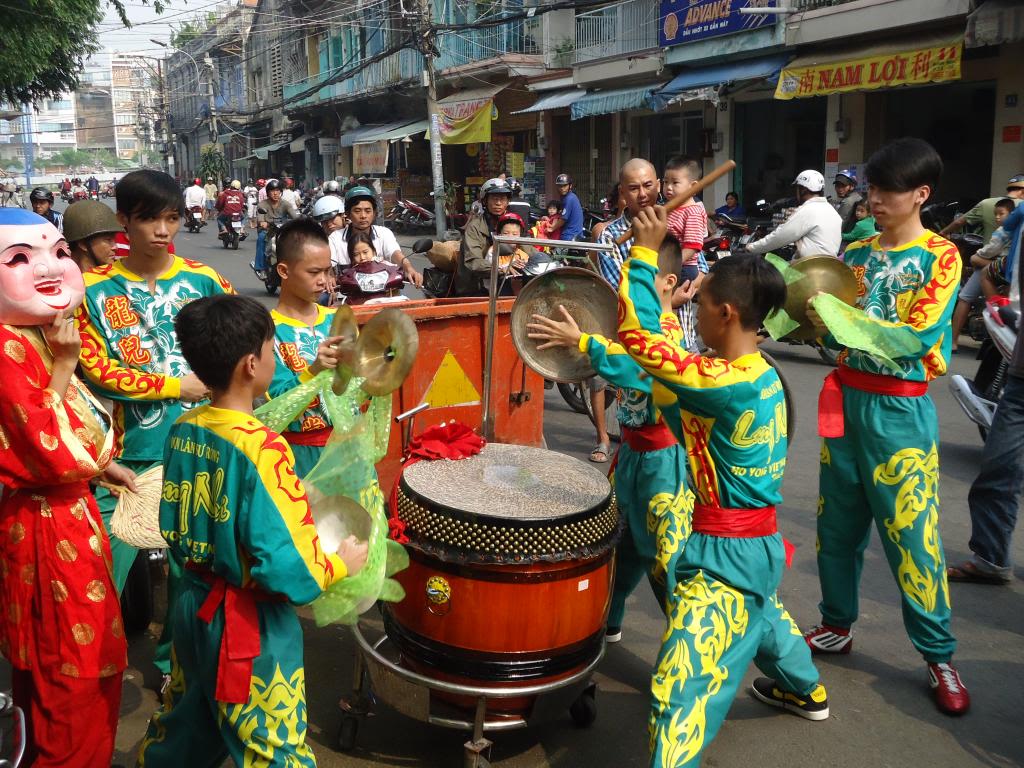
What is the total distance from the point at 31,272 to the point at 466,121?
80.7ft

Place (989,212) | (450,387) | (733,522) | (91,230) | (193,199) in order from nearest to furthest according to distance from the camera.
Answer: (733,522) → (91,230) → (450,387) → (989,212) → (193,199)

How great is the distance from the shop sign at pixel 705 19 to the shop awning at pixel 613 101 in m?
1.03

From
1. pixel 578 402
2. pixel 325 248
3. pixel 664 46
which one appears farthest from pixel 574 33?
pixel 325 248

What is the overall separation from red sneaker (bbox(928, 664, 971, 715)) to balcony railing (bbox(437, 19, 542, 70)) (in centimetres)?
2427

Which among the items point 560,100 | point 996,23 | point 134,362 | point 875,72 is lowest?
point 134,362

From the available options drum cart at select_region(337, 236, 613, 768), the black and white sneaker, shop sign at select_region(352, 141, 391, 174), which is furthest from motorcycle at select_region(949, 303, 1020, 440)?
shop sign at select_region(352, 141, 391, 174)

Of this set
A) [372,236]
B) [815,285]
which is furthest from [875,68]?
[815,285]

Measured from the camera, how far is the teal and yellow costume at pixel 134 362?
11.2ft

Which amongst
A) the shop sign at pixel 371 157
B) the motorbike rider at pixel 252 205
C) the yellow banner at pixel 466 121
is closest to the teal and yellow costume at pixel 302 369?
the yellow banner at pixel 466 121

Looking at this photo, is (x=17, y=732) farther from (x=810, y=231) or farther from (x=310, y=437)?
(x=810, y=231)

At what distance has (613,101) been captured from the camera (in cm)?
2078

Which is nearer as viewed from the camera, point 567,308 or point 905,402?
point 905,402

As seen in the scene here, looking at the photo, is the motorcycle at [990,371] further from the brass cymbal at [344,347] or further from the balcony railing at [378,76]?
the balcony railing at [378,76]

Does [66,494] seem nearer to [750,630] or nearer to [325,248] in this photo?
[325,248]
